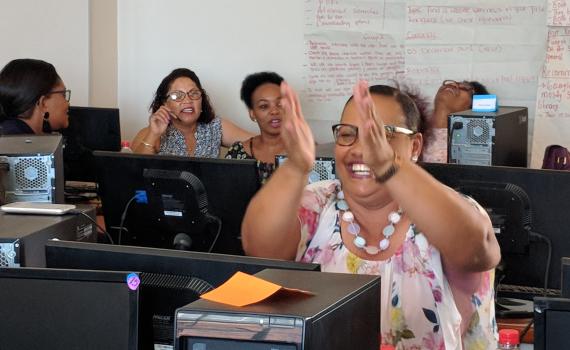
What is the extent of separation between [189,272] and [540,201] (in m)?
1.42

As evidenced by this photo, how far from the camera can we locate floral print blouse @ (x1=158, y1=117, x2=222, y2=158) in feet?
16.5

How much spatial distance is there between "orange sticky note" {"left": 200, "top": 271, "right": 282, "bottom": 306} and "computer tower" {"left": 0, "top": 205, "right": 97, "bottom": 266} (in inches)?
28.7

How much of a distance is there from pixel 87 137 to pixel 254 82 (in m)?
1.06

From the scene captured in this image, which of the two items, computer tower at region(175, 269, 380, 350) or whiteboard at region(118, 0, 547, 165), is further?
whiteboard at region(118, 0, 547, 165)

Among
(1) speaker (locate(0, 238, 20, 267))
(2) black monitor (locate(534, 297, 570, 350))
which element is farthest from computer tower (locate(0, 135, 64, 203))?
(2) black monitor (locate(534, 297, 570, 350))

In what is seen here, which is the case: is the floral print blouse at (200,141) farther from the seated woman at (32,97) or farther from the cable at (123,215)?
the cable at (123,215)

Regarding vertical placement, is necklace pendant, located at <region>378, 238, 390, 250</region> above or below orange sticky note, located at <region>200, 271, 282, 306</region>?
below

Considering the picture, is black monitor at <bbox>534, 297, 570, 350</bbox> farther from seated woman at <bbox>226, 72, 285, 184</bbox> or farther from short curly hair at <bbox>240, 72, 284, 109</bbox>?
short curly hair at <bbox>240, 72, 284, 109</bbox>

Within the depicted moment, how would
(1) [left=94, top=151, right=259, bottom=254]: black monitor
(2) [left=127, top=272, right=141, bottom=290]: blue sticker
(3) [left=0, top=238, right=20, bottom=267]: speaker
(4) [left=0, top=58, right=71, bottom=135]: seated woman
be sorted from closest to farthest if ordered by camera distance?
(2) [left=127, top=272, right=141, bottom=290]: blue sticker → (3) [left=0, top=238, right=20, bottom=267]: speaker → (1) [left=94, top=151, right=259, bottom=254]: black monitor → (4) [left=0, top=58, right=71, bottom=135]: seated woman

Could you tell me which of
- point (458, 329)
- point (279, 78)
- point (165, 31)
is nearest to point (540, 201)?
point (458, 329)

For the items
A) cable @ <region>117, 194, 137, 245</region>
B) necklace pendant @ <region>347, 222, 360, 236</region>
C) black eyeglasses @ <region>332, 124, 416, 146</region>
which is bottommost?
cable @ <region>117, 194, 137, 245</region>

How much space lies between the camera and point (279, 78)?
5176 millimetres

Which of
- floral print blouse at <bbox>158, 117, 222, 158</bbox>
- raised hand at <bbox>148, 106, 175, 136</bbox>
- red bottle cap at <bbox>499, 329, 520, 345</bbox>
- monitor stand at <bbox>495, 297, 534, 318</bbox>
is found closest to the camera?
red bottle cap at <bbox>499, 329, 520, 345</bbox>

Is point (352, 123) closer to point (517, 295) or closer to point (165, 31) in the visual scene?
point (517, 295)
